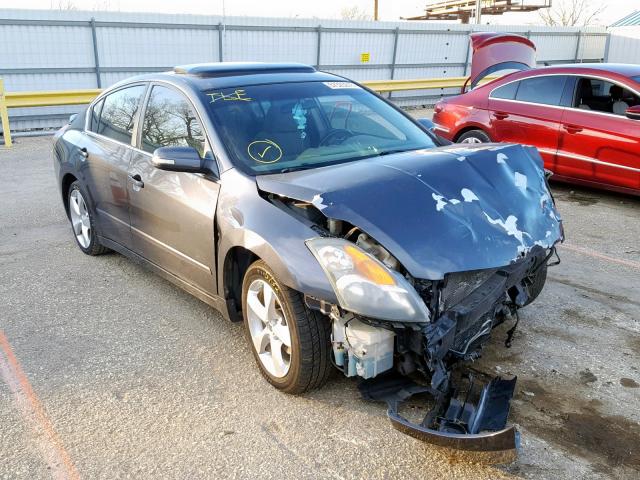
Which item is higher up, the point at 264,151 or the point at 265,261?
the point at 264,151

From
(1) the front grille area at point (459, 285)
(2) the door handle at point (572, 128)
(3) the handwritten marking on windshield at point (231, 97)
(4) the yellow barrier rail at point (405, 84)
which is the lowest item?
(4) the yellow barrier rail at point (405, 84)

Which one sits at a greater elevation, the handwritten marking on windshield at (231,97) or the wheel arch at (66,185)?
the handwritten marking on windshield at (231,97)

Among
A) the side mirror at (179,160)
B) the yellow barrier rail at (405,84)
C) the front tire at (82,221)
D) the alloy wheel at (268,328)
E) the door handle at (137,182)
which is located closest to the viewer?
the alloy wheel at (268,328)

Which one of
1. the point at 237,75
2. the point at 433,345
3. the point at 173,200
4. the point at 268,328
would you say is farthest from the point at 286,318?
the point at 237,75

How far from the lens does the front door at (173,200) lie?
3596 millimetres

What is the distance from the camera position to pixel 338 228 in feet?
9.70

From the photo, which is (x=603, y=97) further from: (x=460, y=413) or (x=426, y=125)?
(x=460, y=413)

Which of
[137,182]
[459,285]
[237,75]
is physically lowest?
[459,285]

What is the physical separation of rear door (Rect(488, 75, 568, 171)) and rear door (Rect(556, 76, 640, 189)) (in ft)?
0.50

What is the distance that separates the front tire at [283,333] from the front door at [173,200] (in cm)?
42

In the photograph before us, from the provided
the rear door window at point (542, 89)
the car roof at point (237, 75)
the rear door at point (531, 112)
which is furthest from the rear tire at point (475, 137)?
the car roof at point (237, 75)

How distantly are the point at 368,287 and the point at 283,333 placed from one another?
2.17 feet

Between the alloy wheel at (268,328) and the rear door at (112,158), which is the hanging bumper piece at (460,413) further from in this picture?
the rear door at (112,158)

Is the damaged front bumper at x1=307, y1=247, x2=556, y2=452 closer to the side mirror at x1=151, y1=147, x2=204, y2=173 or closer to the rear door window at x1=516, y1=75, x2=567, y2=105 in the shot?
the side mirror at x1=151, y1=147, x2=204, y2=173
